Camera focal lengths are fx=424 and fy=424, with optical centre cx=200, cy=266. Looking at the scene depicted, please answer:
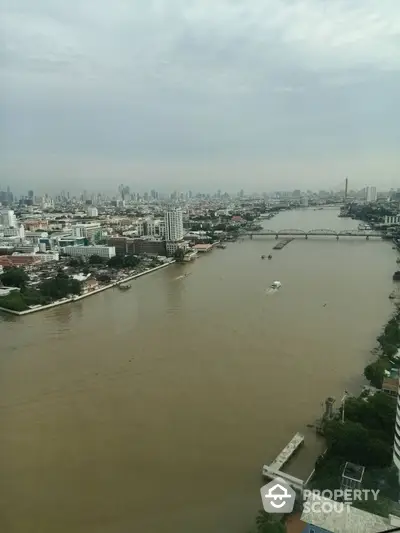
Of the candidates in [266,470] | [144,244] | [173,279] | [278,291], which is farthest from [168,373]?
[144,244]

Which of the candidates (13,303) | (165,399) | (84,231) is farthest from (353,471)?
(84,231)

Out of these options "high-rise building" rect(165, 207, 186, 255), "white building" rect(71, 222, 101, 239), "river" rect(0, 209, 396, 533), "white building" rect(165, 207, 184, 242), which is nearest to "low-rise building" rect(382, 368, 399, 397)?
"river" rect(0, 209, 396, 533)

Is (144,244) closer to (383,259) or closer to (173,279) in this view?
(173,279)

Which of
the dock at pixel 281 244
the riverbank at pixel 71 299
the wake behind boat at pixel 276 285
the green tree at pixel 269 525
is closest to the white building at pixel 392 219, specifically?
the dock at pixel 281 244

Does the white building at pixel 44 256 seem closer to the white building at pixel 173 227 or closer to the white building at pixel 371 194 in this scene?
the white building at pixel 173 227

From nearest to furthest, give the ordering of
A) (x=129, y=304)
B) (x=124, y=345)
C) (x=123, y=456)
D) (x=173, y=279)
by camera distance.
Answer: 1. (x=123, y=456)
2. (x=124, y=345)
3. (x=129, y=304)
4. (x=173, y=279)

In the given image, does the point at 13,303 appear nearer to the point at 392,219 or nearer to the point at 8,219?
the point at 8,219

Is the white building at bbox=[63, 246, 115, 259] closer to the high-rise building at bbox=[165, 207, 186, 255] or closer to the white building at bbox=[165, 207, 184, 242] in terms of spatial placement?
the high-rise building at bbox=[165, 207, 186, 255]
